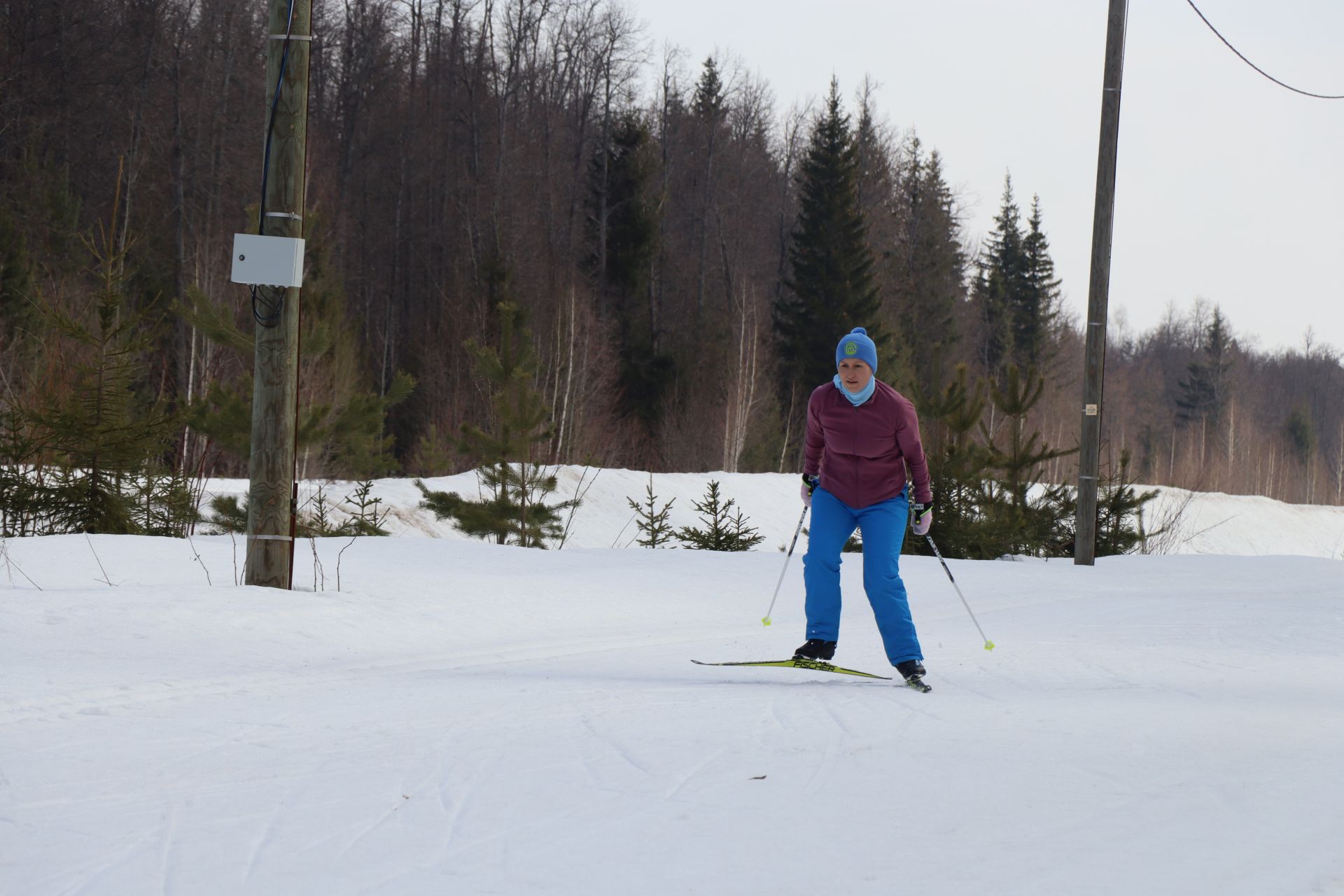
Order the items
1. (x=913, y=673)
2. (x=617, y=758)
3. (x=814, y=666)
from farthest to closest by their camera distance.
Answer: (x=814, y=666), (x=913, y=673), (x=617, y=758)

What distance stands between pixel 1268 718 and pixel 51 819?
505cm

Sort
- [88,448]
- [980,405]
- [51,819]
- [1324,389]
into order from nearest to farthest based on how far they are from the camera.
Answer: [51,819] < [88,448] < [980,405] < [1324,389]

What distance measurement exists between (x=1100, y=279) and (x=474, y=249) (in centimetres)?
2921

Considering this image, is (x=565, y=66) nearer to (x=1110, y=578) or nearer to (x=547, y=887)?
(x=1110, y=578)

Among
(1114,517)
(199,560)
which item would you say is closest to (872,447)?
(199,560)

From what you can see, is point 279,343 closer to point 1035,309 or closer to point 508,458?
point 508,458

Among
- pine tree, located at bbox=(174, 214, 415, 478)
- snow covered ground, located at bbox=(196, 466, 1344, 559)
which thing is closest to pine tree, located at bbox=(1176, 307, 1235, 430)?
snow covered ground, located at bbox=(196, 466, 1344, 559)

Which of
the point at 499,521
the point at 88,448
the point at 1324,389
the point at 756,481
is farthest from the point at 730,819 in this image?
the point at 1324,389

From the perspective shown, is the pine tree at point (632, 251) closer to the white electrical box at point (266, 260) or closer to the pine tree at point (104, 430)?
the pine tree at point (104, 430)

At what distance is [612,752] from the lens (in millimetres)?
4973

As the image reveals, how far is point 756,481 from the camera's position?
101 feet

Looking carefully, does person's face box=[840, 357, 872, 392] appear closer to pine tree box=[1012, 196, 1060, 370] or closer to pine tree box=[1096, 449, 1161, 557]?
pine tree box=[1096, 449, 1161, 557]

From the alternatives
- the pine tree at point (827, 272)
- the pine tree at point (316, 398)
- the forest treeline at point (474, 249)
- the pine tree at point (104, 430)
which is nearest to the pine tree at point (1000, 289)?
the forest treeline at point (474, 249)

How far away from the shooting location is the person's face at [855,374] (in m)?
7.01
